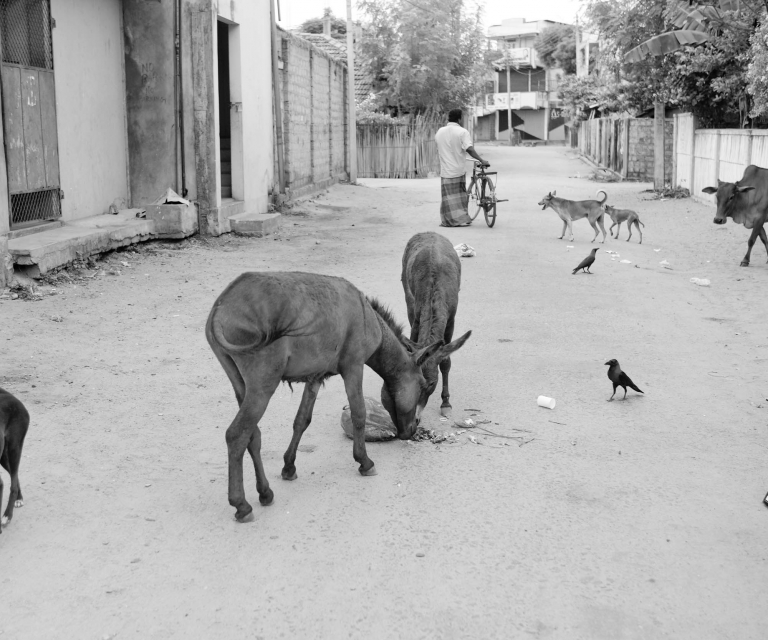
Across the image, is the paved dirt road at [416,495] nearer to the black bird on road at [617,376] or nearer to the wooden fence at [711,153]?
the black bird on road at [617,376]

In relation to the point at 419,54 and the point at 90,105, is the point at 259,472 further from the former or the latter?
the point at 419,54

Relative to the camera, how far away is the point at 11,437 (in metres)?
4.12

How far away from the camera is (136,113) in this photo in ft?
45.2

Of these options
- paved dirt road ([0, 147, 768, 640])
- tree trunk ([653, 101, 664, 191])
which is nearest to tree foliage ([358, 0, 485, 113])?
tree trunk ([653, 101, 664, 191])

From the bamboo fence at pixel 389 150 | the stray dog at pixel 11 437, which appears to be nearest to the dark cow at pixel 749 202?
the stray dog at pixel 11 437

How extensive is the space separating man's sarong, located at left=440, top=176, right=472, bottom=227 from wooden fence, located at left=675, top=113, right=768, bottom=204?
5.75 metres

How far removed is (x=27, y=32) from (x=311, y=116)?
12.4 metres

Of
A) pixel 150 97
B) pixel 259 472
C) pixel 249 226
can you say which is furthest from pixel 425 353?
pixel 249 226

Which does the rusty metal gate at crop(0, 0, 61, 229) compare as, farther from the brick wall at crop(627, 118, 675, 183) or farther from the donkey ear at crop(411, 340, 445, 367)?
the brick wall at crop(627, 118, 675, 183)

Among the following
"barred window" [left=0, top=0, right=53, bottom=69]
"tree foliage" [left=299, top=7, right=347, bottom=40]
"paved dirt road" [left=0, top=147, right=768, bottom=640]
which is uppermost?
"tree foliage" [left=299, top=7, right=347, bottom=40]

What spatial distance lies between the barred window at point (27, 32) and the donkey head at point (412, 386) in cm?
785

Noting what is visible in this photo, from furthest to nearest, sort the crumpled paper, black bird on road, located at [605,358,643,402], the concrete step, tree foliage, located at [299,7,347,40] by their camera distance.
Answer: tree foliage, located at [299,7,347,40] → the concrete step → the crumpled paper → black bird on road, located at [605,358,643,402]

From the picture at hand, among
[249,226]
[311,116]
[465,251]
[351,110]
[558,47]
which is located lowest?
[465,251]

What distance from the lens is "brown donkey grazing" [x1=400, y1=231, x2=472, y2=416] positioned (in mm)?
5605
